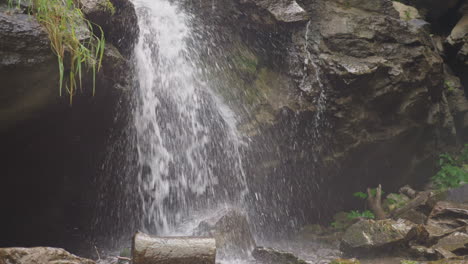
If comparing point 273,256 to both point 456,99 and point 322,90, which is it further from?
point 456,99

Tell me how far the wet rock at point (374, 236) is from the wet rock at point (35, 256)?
4.03 meters

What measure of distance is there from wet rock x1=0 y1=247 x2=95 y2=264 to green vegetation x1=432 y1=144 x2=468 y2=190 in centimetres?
766

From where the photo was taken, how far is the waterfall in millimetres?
6465

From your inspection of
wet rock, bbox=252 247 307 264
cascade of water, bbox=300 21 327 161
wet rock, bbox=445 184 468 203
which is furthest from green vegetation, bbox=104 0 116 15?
wet rock, bbox=445 184 468 203

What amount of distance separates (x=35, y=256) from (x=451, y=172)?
8.30 metres

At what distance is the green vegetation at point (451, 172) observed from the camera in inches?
317

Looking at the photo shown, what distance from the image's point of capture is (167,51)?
23.9ft

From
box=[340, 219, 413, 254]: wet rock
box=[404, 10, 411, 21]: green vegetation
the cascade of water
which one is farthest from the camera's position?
box=[404, 10, 411, 21]: green vegetation

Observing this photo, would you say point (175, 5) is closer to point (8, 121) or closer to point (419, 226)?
point (8, 121)

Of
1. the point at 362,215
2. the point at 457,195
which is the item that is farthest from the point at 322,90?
the point at 457,195

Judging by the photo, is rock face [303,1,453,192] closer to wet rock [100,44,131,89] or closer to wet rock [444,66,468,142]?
wet rock [444,66,468,142]

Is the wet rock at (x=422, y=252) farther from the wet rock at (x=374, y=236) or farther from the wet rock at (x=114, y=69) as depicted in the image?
the wet rock at (x=114, y=69)

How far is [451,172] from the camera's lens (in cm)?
820

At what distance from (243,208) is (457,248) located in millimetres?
3548
